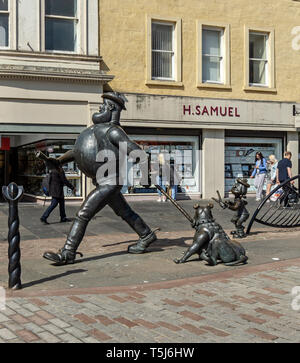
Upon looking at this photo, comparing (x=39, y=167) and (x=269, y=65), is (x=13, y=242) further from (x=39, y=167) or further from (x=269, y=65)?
(x=269, y=65)

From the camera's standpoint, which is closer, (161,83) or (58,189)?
(58,189)

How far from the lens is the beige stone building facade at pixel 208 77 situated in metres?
15.5

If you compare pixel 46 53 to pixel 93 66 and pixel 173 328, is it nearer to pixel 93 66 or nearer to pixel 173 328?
pixel 93 66

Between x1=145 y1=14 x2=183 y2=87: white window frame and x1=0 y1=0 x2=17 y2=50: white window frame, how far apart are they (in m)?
4.29

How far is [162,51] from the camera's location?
52.8ft

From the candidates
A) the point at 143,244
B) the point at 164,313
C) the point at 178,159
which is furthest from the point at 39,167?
the point at 164,313

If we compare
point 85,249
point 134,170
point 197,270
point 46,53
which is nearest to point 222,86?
point 134,170

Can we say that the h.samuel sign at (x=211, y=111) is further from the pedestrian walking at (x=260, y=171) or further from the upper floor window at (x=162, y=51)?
the pedestrian walking at (x=260, y=171)

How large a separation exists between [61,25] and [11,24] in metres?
1.56

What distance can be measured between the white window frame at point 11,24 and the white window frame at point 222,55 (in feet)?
20.2

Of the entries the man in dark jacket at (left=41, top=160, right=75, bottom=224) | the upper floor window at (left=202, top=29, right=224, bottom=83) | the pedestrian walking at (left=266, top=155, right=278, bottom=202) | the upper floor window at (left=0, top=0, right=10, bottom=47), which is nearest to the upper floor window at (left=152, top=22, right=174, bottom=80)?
the upper floor window at (left=202, top=29, right=224, bottom=83)

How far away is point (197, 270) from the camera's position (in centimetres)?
593

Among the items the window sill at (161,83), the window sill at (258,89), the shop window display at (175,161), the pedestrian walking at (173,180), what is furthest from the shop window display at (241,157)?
the window sill at (161,83)
